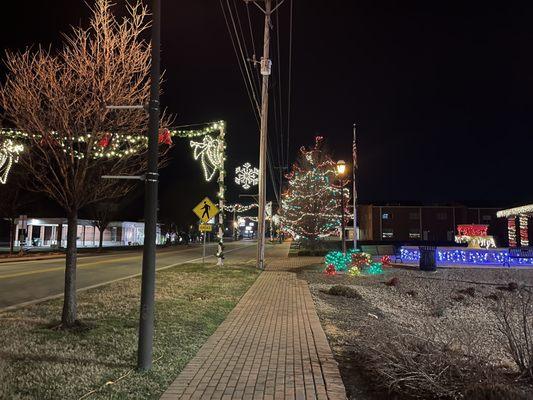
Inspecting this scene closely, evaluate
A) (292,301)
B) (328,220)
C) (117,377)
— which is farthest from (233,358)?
(328,220)

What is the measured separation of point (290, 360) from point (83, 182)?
14.0ft

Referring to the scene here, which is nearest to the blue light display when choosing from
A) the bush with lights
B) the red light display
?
the red light display

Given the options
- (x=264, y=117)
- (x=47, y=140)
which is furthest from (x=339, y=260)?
(x=47, y=140)

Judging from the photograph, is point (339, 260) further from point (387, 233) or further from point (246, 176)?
point (387, 233)

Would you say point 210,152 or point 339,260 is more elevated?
point 210,152

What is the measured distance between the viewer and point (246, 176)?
1217 inches

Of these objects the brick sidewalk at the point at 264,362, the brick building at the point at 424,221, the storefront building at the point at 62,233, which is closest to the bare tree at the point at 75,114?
the brick sidewalk at the point at 264,362

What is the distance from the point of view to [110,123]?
8.33 meters

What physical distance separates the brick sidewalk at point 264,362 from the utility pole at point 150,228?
57 centimetres

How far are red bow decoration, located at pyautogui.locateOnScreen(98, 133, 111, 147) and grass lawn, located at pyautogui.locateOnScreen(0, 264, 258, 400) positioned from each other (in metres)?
3.01

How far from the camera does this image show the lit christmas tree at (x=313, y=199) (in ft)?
127

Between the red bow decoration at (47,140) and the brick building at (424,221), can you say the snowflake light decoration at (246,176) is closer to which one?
the red bow decoration at (47,140)

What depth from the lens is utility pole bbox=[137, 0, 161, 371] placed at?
19.7 feet

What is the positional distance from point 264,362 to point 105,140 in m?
4.33
